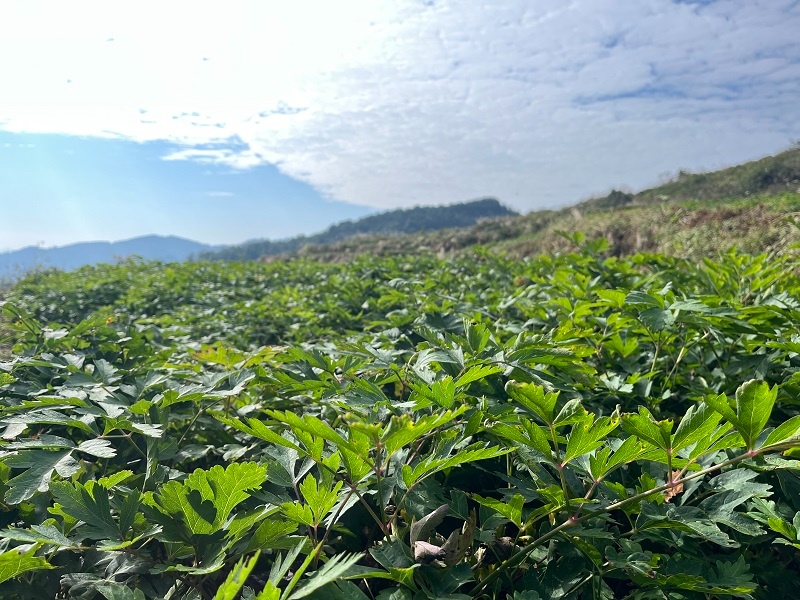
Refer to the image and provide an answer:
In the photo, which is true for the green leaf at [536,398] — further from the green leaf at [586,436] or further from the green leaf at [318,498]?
the green leaf at [318,498]

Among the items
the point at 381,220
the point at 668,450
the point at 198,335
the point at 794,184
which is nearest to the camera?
the point at 668,450

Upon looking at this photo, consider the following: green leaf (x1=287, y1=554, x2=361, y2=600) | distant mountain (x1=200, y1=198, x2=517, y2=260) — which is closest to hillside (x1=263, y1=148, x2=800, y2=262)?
green leaf (x1=287, y1=554, x2=361, y2=600)

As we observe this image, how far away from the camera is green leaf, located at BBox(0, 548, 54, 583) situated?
A: 33.0 inches

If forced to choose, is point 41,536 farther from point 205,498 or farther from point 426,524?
point 426,524

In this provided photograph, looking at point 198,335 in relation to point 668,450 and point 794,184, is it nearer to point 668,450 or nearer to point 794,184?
point 668,450

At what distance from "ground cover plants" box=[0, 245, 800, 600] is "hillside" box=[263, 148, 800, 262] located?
250 centimetres

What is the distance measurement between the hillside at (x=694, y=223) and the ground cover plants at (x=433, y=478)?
2.50 meters

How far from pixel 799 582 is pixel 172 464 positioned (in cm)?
160

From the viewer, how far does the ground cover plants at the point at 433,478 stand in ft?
3.00

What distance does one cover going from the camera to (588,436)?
36.6 inches

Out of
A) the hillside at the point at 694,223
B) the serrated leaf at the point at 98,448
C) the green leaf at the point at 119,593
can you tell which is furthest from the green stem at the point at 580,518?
the hillside at the point at 694,223

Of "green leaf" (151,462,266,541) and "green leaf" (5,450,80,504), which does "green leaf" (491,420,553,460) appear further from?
"green leaf" (5,450,80,504)

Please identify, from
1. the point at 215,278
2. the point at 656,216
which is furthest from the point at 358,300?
the point at 656,216

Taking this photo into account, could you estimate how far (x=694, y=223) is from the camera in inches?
439
